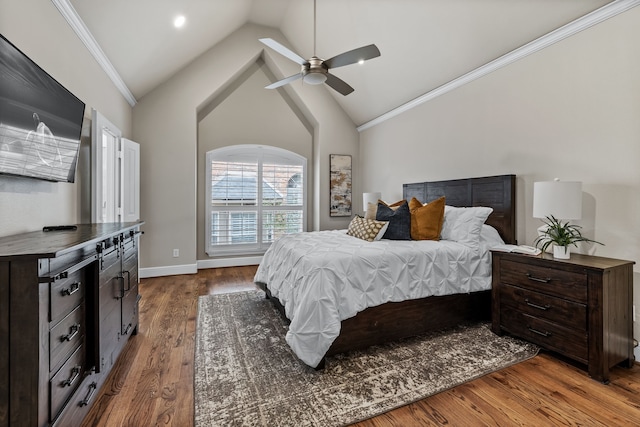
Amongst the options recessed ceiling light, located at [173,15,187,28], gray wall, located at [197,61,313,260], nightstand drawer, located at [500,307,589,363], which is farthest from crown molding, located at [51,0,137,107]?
nightstand drawer, located at [500,307,589,363]

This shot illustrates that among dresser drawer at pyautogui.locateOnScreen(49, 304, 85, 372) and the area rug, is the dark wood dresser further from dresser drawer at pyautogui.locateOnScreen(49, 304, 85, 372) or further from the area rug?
the area rug

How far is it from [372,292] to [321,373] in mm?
690

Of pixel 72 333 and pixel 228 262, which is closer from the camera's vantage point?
pixel 72 333

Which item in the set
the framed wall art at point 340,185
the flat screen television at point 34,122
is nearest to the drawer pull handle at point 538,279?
the flat screen television at point 34,122

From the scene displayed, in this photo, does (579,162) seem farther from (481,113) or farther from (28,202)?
(28,202)

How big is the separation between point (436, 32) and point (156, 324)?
4430 mm

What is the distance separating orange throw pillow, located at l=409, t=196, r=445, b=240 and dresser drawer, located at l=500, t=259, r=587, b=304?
2.41 feet

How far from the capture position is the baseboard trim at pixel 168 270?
15.3 feet

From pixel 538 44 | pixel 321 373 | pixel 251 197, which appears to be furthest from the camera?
pixel 251 197

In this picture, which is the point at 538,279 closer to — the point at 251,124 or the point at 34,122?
the point at 34,122

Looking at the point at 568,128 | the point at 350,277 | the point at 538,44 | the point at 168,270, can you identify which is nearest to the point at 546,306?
the point at 350,277

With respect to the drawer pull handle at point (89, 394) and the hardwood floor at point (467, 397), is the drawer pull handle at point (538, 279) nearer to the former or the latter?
the hardwood floor at point (467, 397)

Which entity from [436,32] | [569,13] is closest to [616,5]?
[569,13]

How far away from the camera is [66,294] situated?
1.38 m
